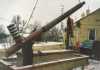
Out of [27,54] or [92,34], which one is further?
[92,34]

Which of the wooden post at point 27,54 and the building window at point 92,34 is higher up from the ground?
the building window at point 92,34

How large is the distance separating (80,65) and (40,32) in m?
1.37

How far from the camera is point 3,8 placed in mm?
6602

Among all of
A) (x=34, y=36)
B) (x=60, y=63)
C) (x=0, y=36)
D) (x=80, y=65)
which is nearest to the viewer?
(x=34, y=36)

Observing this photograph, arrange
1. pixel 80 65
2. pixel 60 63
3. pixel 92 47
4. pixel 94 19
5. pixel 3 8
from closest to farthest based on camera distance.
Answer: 1. pixel 60 63
2. pixel 80 65
3. pixel 3 8
4. pixel 92 47
5. pixel 94 19

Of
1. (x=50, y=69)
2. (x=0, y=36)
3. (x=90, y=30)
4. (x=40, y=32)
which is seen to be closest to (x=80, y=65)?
(x=50, y=69)

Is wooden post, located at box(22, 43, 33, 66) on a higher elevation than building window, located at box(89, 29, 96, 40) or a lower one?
lower

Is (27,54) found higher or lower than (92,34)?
lower

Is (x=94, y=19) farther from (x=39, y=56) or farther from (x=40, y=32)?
(x=40, y=32)

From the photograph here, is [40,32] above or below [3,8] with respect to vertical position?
below

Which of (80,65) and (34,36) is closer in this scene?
(34,36)

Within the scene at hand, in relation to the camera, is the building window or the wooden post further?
the building window

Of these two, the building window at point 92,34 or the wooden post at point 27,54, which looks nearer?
the wooden post at point 27,54

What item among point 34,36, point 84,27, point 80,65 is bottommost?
point 80,65
